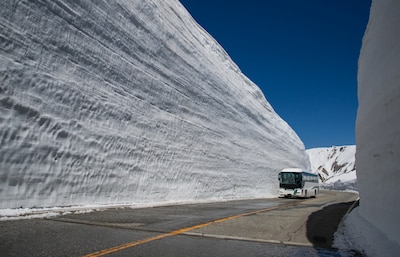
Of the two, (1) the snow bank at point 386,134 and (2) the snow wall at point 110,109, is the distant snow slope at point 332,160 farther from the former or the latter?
(1) the snow bank at point 386,134

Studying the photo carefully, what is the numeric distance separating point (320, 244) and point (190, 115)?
17238 millimetres

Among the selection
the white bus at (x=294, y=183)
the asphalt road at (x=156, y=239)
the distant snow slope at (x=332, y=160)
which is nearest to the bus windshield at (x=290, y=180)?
the white bus at (x=294, y=183)

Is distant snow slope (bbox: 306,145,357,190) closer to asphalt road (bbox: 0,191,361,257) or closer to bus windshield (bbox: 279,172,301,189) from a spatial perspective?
bus windshield (bbox: 279,172,301,189)

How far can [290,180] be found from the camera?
2872 centimetres

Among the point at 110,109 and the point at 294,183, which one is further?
the point at 294,183

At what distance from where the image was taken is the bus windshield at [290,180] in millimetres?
28438

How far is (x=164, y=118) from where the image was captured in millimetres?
19016

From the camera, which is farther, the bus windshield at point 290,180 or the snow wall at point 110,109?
the bus windshield at point 290,180

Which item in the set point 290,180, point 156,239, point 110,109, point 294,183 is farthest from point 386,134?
point 290,180

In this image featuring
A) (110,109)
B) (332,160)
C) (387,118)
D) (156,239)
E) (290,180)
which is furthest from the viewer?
(332,160)

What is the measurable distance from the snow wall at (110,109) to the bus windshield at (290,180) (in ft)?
11.3

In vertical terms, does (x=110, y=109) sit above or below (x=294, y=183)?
above

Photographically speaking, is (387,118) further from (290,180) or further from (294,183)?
(290,180)

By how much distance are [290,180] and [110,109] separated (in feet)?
64.6
